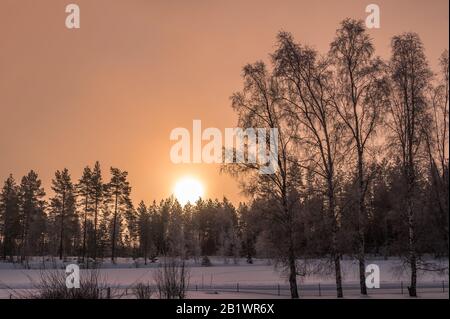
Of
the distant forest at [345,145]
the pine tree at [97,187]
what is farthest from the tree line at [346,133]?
the pine tree at [97,187]

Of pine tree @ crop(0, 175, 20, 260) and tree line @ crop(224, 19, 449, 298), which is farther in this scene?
pine tree @ crop(0, 175, 20, 260)

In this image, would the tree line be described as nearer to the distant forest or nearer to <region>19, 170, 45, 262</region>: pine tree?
the distant forest

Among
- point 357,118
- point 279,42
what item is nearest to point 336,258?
point 357,118

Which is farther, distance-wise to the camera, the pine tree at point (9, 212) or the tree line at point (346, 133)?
the pine tree at point (9, 212)

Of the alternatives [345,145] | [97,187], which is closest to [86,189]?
[97,187]

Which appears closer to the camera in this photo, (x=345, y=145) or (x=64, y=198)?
(x=345, y=145)

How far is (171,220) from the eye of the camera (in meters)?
114

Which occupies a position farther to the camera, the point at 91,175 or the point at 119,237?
the point at 119,237

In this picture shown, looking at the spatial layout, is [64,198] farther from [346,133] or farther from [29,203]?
[346,133]

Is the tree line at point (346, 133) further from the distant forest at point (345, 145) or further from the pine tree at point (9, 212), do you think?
the pine tree at point (9, 212)

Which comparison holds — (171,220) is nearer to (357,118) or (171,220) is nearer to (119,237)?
(119,237)

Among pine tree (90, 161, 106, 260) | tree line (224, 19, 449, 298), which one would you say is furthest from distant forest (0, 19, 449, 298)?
pine tree (90, 161, 106, 260)

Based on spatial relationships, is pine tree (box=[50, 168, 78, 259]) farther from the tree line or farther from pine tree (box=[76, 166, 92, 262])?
the tree line

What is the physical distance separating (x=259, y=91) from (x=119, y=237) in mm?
96359
